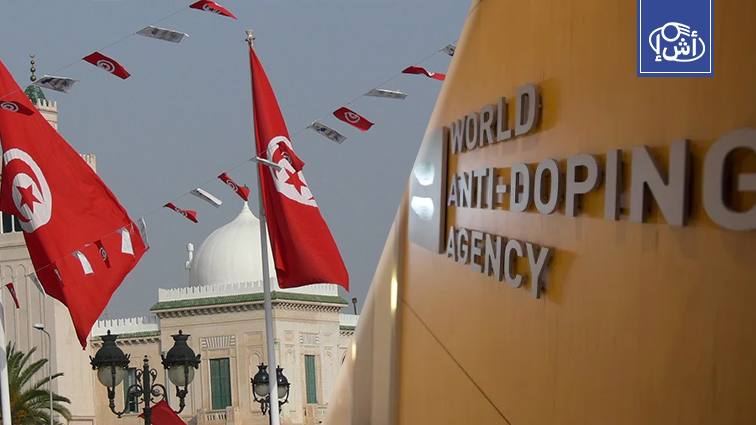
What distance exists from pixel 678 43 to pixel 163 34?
7.17 m

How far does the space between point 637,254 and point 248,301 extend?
138ft

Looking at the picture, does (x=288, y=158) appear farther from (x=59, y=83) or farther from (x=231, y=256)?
(x=231, y=256)

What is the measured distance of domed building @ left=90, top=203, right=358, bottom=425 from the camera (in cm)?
4344

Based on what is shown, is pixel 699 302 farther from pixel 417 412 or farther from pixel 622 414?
pixel 417 412

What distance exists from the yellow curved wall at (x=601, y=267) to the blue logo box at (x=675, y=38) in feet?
0.09

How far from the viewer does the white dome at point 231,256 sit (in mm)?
45781

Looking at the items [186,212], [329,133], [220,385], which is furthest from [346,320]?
[329,133]

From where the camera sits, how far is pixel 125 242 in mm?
9625

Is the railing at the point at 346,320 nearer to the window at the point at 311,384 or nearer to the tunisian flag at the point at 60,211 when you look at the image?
the window at the point at 311,384

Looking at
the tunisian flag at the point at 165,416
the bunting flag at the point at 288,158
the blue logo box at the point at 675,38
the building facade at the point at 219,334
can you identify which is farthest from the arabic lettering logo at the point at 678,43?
the building facade at the point at 219,334

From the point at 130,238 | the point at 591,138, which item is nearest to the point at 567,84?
the point at 591,138

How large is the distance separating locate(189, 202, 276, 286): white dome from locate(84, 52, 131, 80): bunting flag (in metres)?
36.0

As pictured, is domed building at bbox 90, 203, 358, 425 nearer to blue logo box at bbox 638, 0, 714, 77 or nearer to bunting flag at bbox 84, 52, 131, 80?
bunting flag at bbox 84, 52, 131, 80

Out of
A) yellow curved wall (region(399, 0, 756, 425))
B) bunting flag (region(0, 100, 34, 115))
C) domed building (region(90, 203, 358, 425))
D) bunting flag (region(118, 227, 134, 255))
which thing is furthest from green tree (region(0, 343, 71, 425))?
yellow curved wall (region(399, 0, 756, 425))
